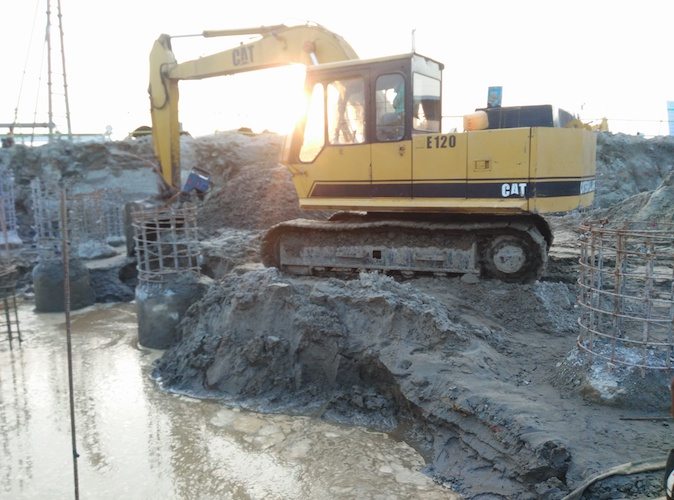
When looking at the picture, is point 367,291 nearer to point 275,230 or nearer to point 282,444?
point 282,444

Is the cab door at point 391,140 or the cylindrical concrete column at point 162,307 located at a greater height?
the cab door at point 391,140

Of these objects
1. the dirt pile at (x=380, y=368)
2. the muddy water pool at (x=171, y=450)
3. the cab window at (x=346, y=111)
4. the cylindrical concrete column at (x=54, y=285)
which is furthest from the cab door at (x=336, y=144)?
the cylindrical concrete column at (x=54, y=285)

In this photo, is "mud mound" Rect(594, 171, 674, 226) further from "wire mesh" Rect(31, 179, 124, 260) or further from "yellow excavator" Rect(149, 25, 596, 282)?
"wire mesh" Rect(31, 179, 124, 260)

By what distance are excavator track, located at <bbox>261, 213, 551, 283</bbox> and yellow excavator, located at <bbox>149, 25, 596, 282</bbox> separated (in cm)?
2

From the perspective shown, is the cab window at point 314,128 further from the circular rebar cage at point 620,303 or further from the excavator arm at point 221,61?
the circular rebar cage at point 620,303

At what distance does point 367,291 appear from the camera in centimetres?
651

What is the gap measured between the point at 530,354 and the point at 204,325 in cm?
411

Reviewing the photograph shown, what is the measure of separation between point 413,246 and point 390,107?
199 centimetres

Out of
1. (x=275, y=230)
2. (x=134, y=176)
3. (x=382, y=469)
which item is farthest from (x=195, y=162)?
(x=382, y=469)

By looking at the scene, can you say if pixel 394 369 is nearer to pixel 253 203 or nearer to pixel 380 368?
pixel 380 368

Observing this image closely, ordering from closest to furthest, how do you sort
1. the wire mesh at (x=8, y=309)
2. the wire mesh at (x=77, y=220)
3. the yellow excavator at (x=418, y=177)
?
the yellow excavator at (x=418, y=177) < the wire mesh at (x=8, y=309) < the wire mesh at (x=77, y=220)

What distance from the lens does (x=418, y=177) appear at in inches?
311

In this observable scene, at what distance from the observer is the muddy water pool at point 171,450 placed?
4797 millimetres

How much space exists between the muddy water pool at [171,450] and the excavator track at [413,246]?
3004mm
